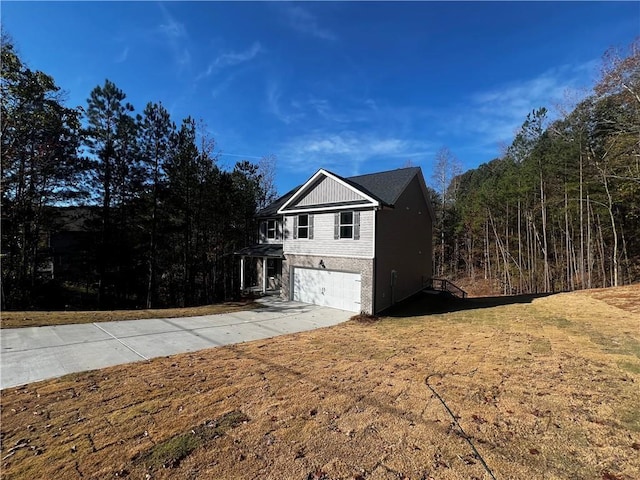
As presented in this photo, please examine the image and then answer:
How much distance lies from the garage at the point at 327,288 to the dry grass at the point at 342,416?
6.09 m

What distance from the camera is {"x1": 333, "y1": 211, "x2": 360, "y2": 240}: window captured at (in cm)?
1306

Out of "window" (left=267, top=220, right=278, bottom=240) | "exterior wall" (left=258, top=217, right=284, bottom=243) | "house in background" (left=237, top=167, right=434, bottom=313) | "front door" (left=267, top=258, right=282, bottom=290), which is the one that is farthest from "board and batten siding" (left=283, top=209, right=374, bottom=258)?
"front door" (left=267, top=258, right=282, bottom=290)

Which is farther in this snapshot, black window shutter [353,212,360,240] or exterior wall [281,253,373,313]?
black window shutter [353,212,360,240]

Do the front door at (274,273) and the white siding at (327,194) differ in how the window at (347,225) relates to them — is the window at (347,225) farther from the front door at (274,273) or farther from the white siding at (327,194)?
the front door at (274,273)

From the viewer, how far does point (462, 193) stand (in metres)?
33.6

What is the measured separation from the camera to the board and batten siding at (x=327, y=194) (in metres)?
13.6

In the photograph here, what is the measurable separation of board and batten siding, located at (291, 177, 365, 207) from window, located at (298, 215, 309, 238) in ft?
2.17

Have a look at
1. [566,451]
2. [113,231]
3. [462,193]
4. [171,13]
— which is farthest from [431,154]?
[566,451]

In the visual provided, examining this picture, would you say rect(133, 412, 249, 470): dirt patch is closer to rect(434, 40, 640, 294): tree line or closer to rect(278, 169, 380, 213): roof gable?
rect(278, 169, 380, 213): roof gable

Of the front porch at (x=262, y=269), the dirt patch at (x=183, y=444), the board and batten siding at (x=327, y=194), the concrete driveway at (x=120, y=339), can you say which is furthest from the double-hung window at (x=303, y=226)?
the dirt patch at (x=183, y=444)

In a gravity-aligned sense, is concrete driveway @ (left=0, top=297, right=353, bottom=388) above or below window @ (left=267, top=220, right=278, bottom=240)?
below

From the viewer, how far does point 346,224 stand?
13617 mm

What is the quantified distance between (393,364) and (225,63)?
42.7ft

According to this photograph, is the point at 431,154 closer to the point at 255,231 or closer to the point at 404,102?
the point at 404,102
